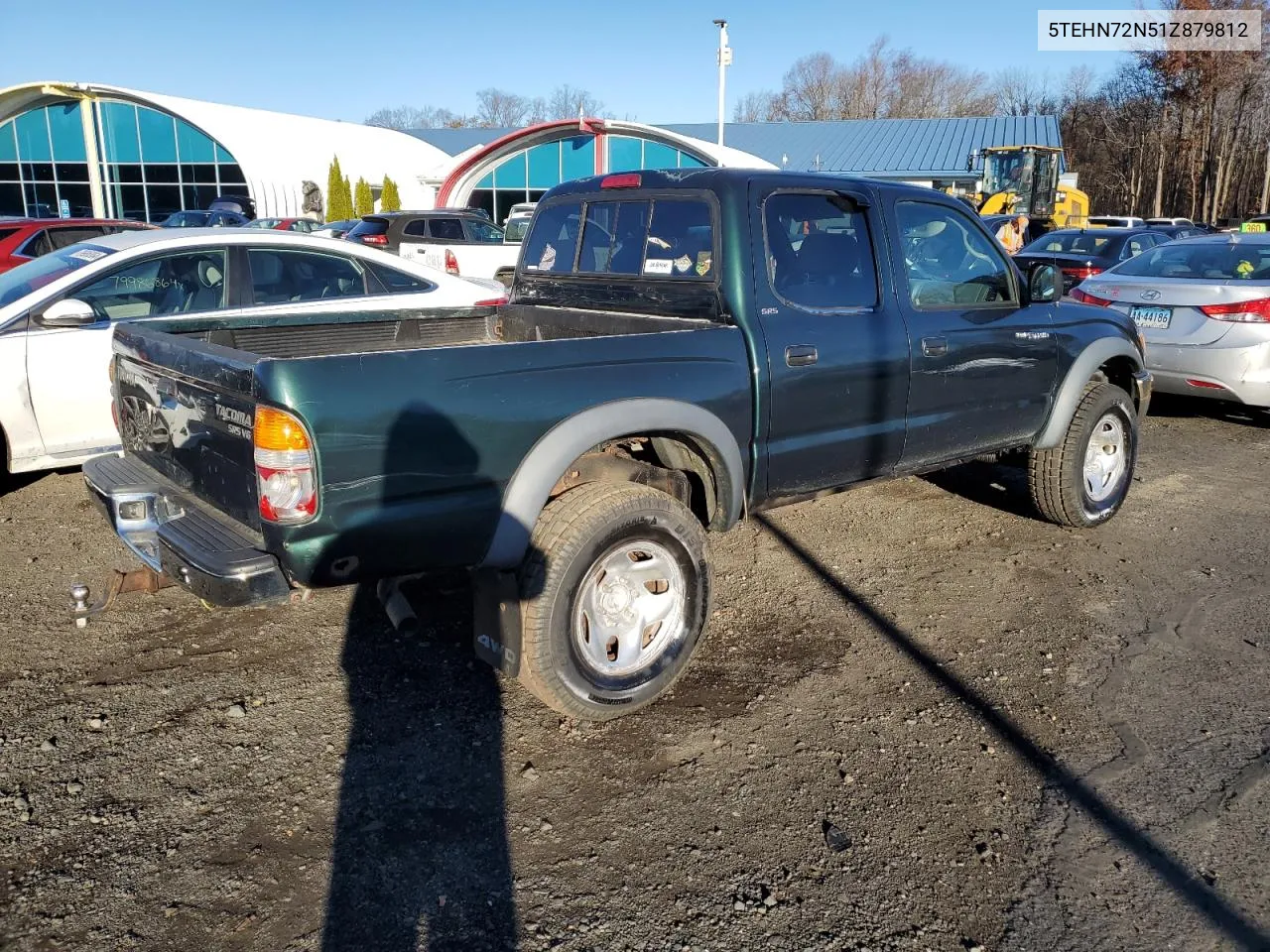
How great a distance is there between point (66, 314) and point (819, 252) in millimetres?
4171

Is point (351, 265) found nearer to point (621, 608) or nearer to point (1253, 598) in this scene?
point (621, 608)

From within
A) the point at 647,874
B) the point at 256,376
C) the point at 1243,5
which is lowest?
the point at 647,874

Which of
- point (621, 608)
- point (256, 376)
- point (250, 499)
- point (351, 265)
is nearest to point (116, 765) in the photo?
point (250, 499)

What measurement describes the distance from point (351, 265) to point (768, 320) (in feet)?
12.8

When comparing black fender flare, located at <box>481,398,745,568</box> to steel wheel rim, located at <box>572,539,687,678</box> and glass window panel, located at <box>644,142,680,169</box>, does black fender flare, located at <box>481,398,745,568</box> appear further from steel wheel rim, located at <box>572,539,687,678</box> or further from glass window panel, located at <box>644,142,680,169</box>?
glass window panel, located at <box>644,142,680,169</box>

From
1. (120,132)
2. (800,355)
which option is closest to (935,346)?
(800,355)

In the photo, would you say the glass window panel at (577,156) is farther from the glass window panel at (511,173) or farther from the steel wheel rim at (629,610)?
the steel wheel rim at (629,610)

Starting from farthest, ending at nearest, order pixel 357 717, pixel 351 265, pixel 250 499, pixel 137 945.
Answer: pixel 351 265
pixel 357 717
pixel 250 499
pixel 137 945

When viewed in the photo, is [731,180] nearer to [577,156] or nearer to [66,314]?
[66,314]

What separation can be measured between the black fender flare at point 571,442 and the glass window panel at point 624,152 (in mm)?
33082

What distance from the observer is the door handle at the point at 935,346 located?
4500mm

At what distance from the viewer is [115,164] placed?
125ft

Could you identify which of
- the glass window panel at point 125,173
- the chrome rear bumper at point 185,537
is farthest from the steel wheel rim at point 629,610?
the glass window panel at point 125,173

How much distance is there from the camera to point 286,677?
3875mm
